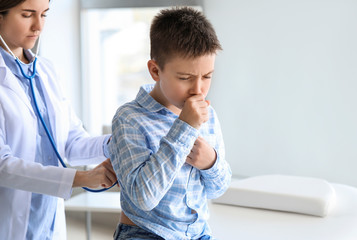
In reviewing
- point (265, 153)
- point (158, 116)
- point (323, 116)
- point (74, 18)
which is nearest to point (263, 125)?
point (265, 153)

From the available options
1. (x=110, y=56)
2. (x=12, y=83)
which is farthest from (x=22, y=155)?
(x=110, y=56)

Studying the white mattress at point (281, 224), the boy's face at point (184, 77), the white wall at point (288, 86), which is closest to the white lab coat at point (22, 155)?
the boy's face at point (184, 77)

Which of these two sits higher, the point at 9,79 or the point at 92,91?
the point at 9,79

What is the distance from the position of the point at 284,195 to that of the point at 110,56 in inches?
115

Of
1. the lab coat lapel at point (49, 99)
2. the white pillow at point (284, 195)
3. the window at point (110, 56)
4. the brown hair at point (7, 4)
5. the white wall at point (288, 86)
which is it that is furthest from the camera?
the window at point (110, 56)

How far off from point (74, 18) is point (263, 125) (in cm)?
197

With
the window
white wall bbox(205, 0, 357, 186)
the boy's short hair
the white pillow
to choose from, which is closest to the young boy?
the boy's short hair

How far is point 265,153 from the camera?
3.75 metres

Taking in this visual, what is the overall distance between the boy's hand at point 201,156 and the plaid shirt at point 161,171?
0.02 meters

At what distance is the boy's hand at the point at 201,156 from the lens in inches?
53.8

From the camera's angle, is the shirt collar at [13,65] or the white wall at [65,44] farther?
the white wall at [65,44]

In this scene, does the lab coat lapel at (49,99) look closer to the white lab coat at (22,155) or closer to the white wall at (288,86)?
the white lab coat at (22,155)

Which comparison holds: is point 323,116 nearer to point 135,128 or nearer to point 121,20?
point 121,20

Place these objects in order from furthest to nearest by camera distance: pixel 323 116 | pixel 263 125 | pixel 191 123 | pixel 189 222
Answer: pixel 263 125 < pixel 323 116 < pixel 189 222 < pixel 191 123
